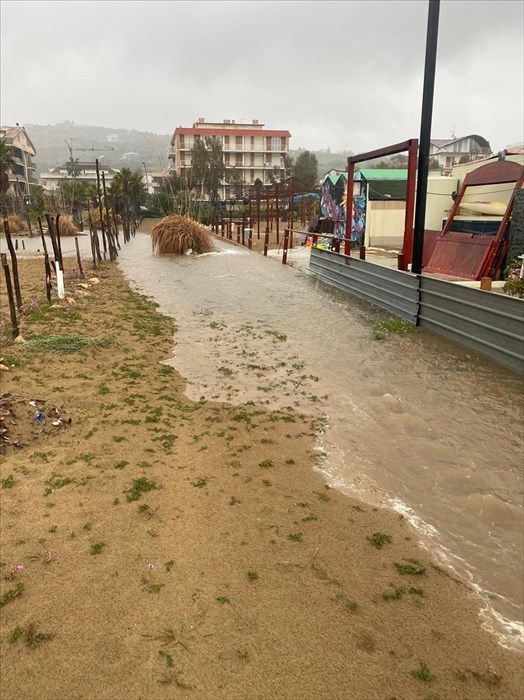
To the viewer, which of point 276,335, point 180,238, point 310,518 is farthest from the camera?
point 180,238

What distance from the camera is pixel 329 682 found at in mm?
2330

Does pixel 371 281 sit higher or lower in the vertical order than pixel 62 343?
higher

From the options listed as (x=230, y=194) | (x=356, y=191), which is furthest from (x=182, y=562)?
(x=230, y=194)

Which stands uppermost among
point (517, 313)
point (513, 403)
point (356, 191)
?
point (356, 191)

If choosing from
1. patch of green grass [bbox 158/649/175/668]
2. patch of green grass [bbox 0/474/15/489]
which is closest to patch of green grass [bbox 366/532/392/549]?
patch of green grass [bbox 158/649/175/668]

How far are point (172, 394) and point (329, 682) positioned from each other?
3871 millimetres

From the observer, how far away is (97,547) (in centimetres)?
317

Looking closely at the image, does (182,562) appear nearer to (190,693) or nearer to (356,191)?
(190,693)

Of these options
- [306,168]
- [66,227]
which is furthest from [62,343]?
[306,168]

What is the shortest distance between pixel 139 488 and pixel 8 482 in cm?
95

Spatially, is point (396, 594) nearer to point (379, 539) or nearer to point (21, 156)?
point (379, 539)

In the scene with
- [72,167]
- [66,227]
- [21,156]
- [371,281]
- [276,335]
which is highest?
[21,156]

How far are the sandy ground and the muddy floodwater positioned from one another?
24cm

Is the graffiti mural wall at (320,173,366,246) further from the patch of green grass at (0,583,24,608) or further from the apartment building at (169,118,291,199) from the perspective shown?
the apartment building at (169,118,291,199)
